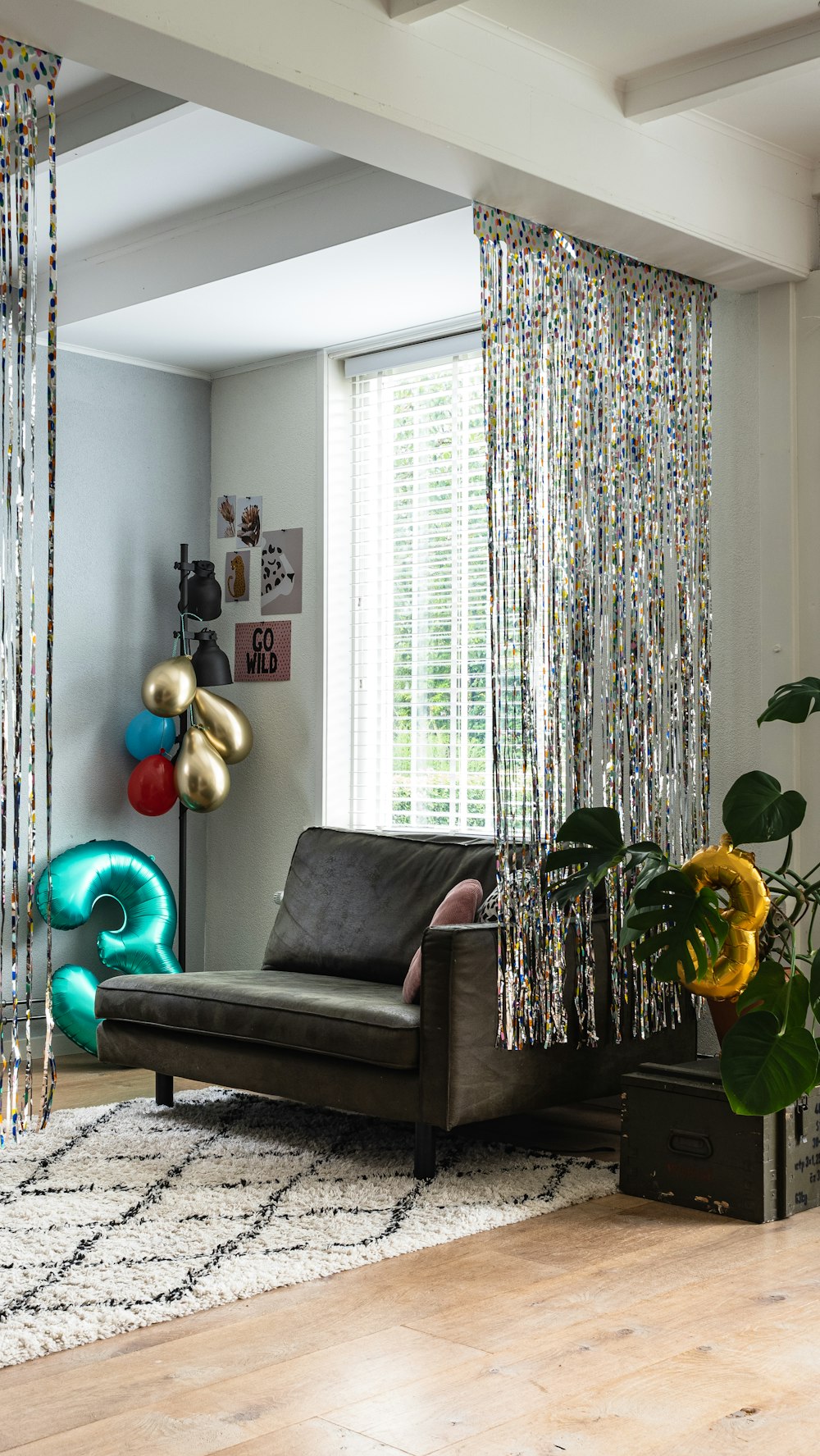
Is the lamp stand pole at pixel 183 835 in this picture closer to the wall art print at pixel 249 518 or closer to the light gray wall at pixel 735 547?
the wall art print at pixel 249 518

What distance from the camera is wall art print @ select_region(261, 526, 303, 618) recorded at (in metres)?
5.86

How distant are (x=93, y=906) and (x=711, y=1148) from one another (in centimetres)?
287

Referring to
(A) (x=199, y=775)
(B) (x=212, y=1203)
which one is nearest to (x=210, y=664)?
(A) (x=199, y=775)

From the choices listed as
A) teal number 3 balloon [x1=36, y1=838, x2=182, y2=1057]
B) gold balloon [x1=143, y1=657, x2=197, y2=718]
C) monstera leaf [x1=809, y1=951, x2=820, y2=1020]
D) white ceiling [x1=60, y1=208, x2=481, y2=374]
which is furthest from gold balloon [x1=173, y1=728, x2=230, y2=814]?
monstera leaf [x1=809, y1=951, x2=820, y2=1020]

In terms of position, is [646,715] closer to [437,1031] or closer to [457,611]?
[437,1031]

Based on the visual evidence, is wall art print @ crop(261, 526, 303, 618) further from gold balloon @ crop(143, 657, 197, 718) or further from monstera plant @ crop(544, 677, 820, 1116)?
monstera plant @ crop(544, 677, 820, 1116)

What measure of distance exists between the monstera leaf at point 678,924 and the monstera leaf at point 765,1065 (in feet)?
0.77

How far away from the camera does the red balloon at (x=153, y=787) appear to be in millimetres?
5594

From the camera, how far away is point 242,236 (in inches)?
185

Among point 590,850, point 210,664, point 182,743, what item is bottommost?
point 590,850

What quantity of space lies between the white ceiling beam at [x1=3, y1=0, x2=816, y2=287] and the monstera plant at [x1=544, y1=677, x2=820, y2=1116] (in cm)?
126

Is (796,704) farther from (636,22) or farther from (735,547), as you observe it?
(636,22)

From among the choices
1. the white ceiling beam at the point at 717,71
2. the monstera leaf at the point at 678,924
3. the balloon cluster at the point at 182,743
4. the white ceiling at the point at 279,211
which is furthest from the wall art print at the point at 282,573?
the monstera leaf at the point at 678,924

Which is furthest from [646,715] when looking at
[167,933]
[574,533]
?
[167,933]
